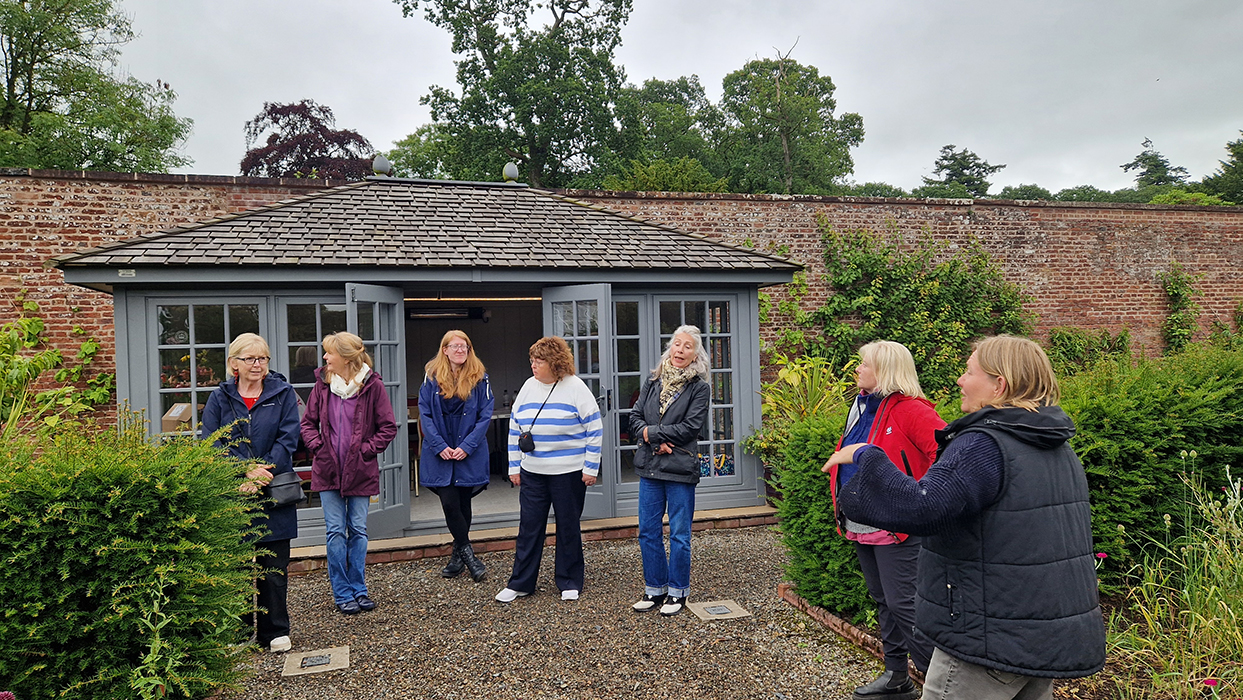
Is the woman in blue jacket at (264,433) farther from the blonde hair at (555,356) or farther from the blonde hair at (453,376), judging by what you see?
the blonde hair at (555,356)

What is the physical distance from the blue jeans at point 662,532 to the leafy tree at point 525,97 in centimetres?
2156

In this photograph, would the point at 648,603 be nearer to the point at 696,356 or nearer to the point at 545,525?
the point at 545,525

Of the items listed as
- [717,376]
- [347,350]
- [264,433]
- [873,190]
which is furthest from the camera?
[873,190]

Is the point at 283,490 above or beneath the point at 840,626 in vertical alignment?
above

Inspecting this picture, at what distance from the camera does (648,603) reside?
15.2 ft

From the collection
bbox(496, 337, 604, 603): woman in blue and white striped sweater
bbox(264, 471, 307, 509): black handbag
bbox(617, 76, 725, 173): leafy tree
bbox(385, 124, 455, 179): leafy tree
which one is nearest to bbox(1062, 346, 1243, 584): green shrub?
bbox(496, 337, 604, 603): woman in blue and white striped sweater

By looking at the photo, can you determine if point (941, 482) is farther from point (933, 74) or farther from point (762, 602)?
point (933, 74)

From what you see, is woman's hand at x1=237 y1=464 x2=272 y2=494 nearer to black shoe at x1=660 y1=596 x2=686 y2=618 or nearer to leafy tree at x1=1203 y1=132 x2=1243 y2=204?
black shoe at x1=660 y1=596 x2=686 y2=618

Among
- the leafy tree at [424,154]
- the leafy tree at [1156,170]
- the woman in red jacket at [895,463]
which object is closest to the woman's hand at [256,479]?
the woman in red jacket at [895,463]

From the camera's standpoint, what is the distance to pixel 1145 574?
3.90 meters

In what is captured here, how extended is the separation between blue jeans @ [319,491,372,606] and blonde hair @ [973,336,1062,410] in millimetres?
3917

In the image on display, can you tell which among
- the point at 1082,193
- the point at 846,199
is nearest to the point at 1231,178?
the point at 1082,193

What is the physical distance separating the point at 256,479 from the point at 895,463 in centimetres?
330

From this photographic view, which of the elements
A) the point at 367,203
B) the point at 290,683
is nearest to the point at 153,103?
the point at 367,203
